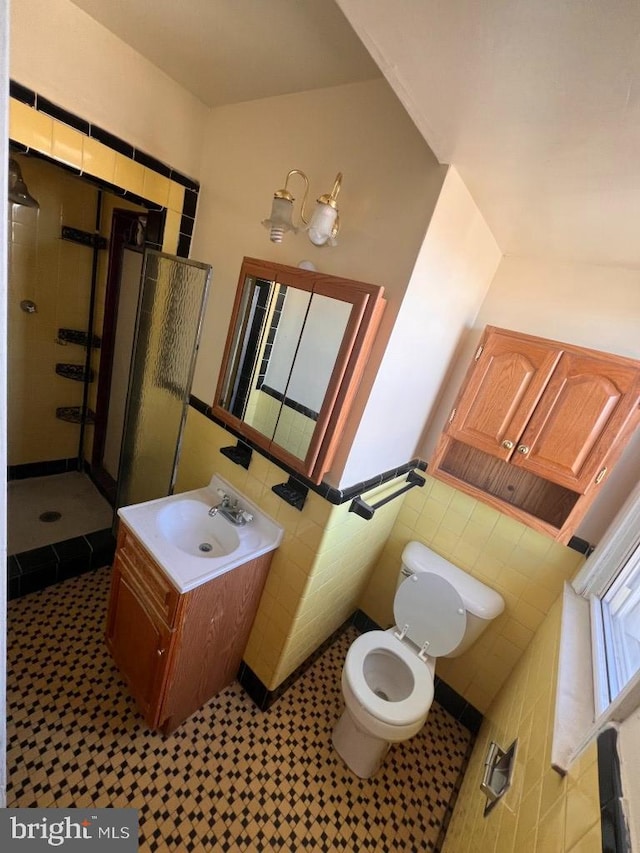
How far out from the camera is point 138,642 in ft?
4.56

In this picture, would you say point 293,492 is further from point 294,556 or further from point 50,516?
point 50,516

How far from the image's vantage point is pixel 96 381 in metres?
2.49

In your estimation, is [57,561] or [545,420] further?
[57,561]

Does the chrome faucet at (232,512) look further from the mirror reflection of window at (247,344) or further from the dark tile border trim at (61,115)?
the dark tile border trim at (61,115)

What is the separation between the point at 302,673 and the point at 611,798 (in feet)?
5.07

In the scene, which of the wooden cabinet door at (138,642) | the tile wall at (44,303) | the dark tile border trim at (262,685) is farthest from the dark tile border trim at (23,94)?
the dark tile border trim at (262,685)

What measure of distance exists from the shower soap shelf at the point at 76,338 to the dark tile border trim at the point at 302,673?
2249 mm

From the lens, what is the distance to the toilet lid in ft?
5.13

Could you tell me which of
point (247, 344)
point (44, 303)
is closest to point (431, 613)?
point (247, 344)

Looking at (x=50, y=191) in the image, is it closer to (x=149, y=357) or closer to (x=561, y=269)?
(x=149, y=357)

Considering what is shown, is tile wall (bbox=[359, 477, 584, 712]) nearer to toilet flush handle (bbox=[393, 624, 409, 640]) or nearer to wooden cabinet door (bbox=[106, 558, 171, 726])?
toilet flush handle (bbox=[393, 624, 409, 640])

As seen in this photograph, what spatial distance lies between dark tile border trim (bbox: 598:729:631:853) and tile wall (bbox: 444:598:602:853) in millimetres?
24

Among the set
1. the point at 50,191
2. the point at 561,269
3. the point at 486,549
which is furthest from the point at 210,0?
the point at 486,549

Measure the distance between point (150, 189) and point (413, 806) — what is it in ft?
9.39
